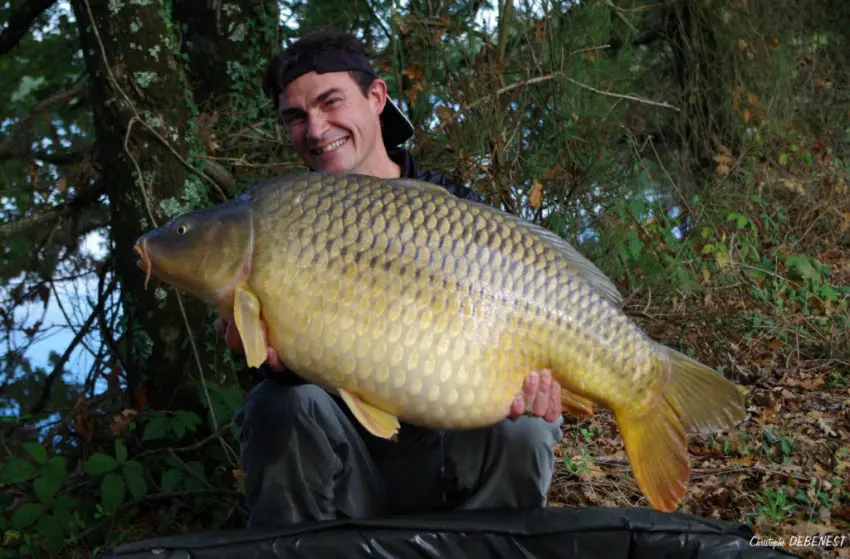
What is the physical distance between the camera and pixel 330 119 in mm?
1743

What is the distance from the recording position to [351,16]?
2.97 meters

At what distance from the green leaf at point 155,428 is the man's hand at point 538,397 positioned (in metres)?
1.11

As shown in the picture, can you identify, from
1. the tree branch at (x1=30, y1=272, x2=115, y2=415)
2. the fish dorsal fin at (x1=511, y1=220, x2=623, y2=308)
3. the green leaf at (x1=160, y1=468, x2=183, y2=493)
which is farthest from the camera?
the tree branch at (x1=30, y1=272, x2=115, y2=415)

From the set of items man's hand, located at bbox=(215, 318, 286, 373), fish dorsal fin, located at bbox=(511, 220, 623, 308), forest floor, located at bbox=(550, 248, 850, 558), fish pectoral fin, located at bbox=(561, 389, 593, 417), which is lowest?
forest floor, located at bbox=(550, 248, 850, 558)

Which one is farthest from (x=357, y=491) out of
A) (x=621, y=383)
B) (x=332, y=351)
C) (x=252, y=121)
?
(x=252, y=121)

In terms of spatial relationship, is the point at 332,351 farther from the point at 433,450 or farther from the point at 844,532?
the point at 844,532

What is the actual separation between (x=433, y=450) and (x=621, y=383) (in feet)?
1.41

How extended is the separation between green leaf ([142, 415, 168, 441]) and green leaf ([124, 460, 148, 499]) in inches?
2.8

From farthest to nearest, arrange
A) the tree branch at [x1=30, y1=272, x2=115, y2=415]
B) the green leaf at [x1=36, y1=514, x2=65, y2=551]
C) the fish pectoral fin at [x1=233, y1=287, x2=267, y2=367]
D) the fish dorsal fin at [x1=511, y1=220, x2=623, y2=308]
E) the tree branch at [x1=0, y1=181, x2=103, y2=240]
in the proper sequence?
the tree branch at [x1=30, y1=272, x2=115, y2=415], the tree branch at [x1=0, y1=181, x2=103, y2=240], the green leaf at [x1=36, y1=514, x2=65, y2=551], the fish dorsal fin at [x1=511, y1=220, x2=623, y2=308], the fish pectoral fin at [x1=233, y1=287, x2=267, y2=367]

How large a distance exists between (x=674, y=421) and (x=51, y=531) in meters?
1.49

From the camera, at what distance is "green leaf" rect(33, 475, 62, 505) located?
2.05 metres

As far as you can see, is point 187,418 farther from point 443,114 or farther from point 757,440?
point 757,440

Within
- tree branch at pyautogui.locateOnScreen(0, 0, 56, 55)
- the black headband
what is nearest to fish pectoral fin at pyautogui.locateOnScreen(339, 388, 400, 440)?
the black headband

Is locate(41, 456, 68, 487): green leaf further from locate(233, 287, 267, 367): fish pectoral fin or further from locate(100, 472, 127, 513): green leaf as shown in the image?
locate(233, 287, 267, 367): fish pectoral fin
